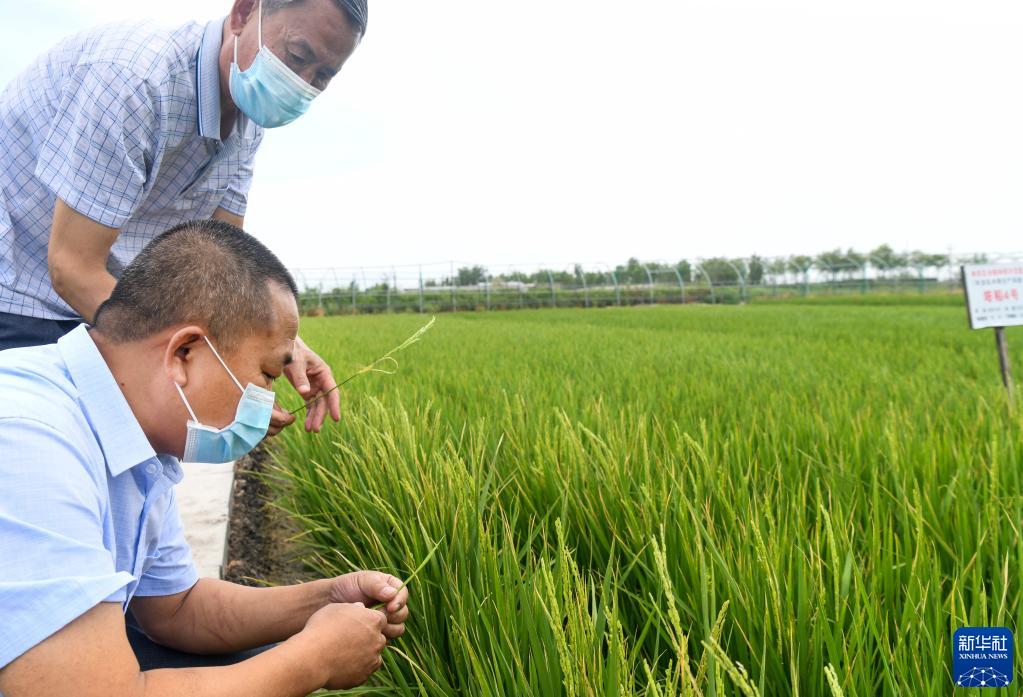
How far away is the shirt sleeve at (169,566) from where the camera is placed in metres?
1.24

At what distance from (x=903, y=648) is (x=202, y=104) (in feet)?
5.48

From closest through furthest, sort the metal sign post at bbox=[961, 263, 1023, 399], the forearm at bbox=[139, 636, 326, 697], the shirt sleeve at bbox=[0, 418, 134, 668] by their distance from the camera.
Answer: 1. the shirt sleeve at bbox=[0, 418, 134, 668]
2. the forearm at bbox=[139, 636, 326, 697]
3. the metal sign post at bbox=[961, 263, 1023, 399]

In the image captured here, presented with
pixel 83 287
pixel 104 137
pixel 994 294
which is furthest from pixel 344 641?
pixel 994 294

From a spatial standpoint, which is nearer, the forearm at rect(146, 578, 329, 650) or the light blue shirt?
the light blue shirt

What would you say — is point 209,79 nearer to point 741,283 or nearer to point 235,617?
point 235,617

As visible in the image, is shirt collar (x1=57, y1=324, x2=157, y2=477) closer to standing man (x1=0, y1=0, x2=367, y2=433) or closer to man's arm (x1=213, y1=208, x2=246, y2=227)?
standing man (x1=0, y1=0, x2=367, y2=433)

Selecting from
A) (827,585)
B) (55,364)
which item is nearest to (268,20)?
(55,364)

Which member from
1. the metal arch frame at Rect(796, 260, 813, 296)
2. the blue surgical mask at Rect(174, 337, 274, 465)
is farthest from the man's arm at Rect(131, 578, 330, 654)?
the metal arch frame at Rect(796, 260, 813, 296)

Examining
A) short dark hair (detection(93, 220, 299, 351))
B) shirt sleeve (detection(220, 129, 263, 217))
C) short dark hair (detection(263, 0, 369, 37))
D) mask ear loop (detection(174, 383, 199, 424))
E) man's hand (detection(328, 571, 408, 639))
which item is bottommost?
man's hand (detection(328, 571, 408, 639))

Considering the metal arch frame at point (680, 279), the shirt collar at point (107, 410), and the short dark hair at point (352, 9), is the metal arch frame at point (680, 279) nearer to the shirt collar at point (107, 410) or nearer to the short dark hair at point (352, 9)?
the short dark hair at point (352, 9)

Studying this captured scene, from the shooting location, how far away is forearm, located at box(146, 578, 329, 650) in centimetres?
126

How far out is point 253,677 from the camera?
0.91 m

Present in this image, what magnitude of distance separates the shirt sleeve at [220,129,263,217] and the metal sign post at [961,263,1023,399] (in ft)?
10.9

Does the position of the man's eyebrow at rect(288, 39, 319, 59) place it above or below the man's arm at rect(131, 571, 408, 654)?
above
